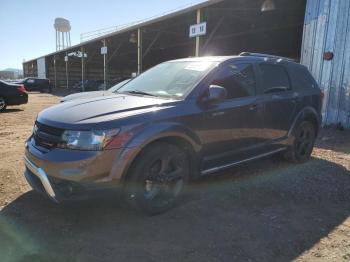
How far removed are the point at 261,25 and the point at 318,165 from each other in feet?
49.1

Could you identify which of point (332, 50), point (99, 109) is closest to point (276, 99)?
point (99, 109)

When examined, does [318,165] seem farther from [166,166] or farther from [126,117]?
[126,117]

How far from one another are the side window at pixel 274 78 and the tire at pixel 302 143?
32.7 inches

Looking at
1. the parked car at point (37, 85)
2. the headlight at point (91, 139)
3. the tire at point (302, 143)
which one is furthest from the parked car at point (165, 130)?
the parked car at point (37, 85)

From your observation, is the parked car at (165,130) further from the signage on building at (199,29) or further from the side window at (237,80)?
the signage on building at (199,29)

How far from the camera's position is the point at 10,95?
13.5 metres

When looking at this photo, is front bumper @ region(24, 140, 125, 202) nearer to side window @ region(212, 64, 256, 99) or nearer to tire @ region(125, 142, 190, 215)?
tire @ region(125, 142, 190, 215)

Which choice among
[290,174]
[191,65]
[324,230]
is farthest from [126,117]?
[290,174]

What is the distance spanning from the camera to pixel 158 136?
3461 mm

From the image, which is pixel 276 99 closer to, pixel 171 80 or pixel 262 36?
pixel 171 80

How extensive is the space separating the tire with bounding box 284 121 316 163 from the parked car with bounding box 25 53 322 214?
0.31m

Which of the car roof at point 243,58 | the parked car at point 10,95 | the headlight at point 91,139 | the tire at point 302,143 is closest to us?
the headlight at point 91,139

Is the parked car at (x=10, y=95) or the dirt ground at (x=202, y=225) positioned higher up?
the parked car at (x=10, y=95)

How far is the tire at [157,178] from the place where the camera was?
134 inches
